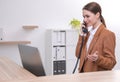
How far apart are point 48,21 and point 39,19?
0.19 meters

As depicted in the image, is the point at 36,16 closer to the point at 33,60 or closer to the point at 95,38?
the point at 95,38

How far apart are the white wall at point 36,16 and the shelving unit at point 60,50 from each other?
0.66 feet

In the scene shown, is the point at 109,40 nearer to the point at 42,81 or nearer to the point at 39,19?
the point at 42,81

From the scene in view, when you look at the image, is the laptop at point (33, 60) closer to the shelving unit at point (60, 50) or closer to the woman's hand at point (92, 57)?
the woman's hand at point (92, 57)

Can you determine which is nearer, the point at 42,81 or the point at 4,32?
the point at 42,81

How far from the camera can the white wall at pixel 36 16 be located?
4.38 metres

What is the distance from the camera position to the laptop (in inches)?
69.1

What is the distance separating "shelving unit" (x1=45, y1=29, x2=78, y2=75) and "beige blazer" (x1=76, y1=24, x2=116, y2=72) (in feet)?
7.73

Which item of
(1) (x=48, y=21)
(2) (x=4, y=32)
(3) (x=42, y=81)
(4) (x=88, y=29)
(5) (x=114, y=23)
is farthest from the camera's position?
(5) (x=114, y=23)

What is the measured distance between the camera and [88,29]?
228cm

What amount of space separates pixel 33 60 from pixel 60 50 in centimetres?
274

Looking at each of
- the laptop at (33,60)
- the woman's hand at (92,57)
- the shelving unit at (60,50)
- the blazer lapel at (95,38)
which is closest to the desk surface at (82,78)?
the laptop at (33,60)

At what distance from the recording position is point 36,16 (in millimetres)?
4574

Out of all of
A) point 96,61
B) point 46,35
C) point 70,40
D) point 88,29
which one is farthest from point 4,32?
point 96,61
